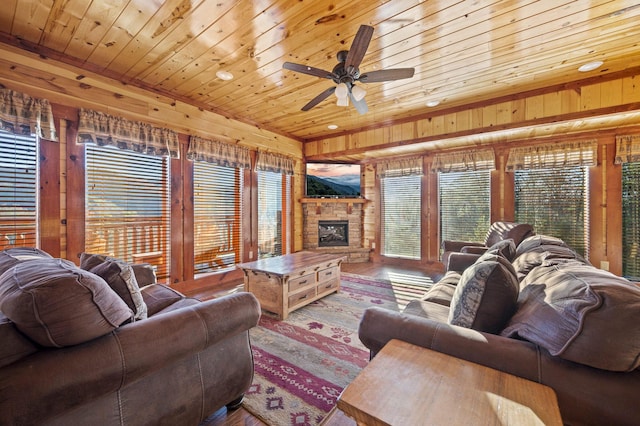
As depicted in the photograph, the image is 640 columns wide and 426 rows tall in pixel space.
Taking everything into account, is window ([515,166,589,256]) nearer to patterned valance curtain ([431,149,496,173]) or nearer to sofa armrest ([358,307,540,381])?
patterned valance curtain ([431,149,496,173])

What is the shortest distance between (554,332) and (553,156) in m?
4.36

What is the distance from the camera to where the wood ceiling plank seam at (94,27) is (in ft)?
6.67

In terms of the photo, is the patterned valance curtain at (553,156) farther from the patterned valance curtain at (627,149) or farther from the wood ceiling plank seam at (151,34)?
the wood ceiling plank seam at (151,34)

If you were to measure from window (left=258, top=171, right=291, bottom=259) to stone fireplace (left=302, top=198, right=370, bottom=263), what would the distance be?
51 cm

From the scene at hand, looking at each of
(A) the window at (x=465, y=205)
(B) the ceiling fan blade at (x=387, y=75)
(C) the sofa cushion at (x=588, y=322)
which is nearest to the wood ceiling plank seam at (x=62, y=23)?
(B) the ceiling fan blade at (x=387, y=75)

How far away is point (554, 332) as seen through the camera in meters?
0.97

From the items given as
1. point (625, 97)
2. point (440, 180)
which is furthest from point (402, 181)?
point (625, 97)

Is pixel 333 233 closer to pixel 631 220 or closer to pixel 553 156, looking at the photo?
pixel 553 156

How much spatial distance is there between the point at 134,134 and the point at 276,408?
11.0 ft

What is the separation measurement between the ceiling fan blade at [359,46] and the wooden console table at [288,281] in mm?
2101

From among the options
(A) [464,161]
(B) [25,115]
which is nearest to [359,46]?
(B) [25,115]

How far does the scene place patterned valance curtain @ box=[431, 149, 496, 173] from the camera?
4.55m

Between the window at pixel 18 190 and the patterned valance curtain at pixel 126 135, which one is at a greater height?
the patterned valance curtain at pixel 126 135

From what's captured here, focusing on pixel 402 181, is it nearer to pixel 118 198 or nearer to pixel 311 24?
pixel 311 24
